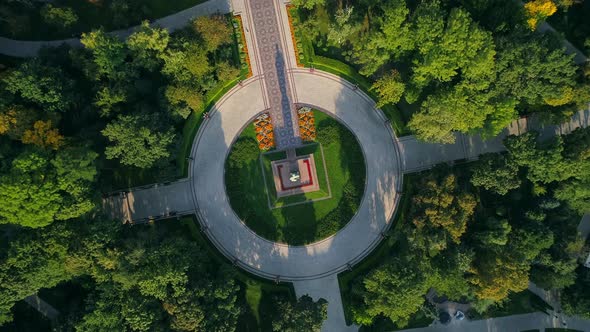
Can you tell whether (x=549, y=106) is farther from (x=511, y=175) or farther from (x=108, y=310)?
(x=108, y=310)

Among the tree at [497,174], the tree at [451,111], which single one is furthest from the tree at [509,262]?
the tree at [451,111]

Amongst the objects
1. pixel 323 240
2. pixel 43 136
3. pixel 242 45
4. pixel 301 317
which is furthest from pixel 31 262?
pixel 242 45

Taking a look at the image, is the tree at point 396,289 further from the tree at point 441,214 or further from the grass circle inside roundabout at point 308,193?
the grass circle inside roundabout at point 308,193

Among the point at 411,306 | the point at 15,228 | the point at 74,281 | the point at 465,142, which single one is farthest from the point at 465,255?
the point at 15,228

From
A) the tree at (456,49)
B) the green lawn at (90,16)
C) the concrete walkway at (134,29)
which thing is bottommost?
the tree at (456,49)

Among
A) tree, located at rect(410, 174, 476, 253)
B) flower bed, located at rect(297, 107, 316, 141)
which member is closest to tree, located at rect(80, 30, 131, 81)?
flower bed, located at rect(297, 107, 316, 141)

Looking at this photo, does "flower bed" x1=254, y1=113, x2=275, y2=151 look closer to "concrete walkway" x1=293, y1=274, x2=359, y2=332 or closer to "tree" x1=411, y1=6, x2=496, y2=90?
"concrete walkway" x1=293, y1=274, x2=359, y2=332

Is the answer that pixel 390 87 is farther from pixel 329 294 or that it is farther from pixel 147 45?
pixel 147 45
